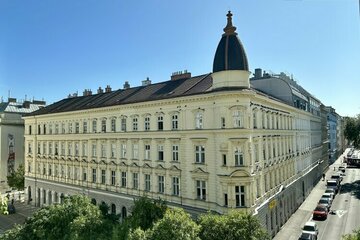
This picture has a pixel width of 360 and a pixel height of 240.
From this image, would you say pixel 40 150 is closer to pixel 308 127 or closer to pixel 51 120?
pixel 51 120

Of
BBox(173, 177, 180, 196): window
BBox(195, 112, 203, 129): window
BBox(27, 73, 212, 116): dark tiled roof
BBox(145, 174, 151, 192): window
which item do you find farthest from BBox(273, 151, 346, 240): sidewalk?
BBox(27, 73, 212, 116): dark tiled roof

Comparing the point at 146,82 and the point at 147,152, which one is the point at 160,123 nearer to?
the point at 147,152

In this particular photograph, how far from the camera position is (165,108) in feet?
121

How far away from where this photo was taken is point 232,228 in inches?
858

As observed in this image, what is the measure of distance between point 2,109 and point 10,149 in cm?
1154

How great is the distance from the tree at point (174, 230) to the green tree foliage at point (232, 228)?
1.17 m

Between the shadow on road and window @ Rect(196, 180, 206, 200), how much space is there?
3893 centimetres

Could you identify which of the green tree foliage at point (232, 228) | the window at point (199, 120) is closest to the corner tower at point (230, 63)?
the window at point (199, 120)

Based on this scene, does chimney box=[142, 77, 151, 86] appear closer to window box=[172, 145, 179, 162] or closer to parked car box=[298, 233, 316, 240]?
window box=[172, 145, 179, 162]

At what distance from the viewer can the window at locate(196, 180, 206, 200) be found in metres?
33.2

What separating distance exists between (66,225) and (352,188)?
59.4 meters

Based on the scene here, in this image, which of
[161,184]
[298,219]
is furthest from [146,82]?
[298,219]

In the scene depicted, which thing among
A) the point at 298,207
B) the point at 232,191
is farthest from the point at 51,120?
the point at 298,207

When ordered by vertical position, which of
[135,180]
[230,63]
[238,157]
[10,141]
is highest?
[230,63]
